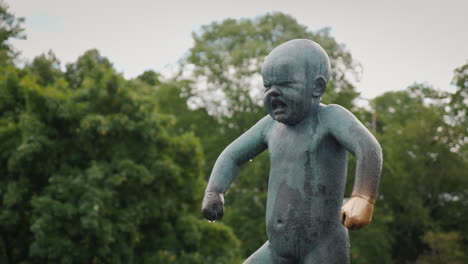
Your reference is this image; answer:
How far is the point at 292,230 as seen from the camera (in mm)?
4008

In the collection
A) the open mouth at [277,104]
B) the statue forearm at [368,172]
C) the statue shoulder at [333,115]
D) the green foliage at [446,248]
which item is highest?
the open mouth at [277,104]

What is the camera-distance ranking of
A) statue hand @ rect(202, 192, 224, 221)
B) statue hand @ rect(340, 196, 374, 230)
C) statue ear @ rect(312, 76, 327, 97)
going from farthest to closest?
statue hand @ rect(202, 192, 224, 221) → statue ear @ rect(312, 76, 327, 97) → statue hand @ rect(340, 196, 374, 230)

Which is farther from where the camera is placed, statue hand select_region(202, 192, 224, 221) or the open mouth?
statue hand select_region(202, 192, 224, 221)

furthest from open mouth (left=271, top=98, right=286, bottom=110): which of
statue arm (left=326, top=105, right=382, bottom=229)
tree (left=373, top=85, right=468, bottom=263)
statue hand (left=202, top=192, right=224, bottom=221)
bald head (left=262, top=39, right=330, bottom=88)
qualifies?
tree (left=373, top=85, right=468, bottom=263)

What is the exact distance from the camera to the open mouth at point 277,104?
406 cm

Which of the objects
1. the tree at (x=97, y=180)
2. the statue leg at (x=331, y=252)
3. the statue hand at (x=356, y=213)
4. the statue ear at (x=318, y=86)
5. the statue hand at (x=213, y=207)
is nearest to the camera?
the statue hand at (x=356, y=213)

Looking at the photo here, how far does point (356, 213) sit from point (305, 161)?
0.57m

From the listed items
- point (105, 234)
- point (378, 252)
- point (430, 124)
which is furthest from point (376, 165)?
point (430, 124)

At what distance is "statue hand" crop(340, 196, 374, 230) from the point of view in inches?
142

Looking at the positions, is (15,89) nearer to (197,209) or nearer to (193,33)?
(197,209)

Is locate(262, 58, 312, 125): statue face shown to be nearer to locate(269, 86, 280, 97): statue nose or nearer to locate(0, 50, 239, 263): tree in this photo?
locate(269, 86, 280, 97): statue nose

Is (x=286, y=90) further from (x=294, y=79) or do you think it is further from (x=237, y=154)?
(x=237, y=154)

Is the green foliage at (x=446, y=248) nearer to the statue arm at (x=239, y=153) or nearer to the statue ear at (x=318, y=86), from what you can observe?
the statue arm at (x=239, y=153)

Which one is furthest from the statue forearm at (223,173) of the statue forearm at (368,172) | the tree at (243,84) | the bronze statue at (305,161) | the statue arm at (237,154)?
the tree at (243,84)
